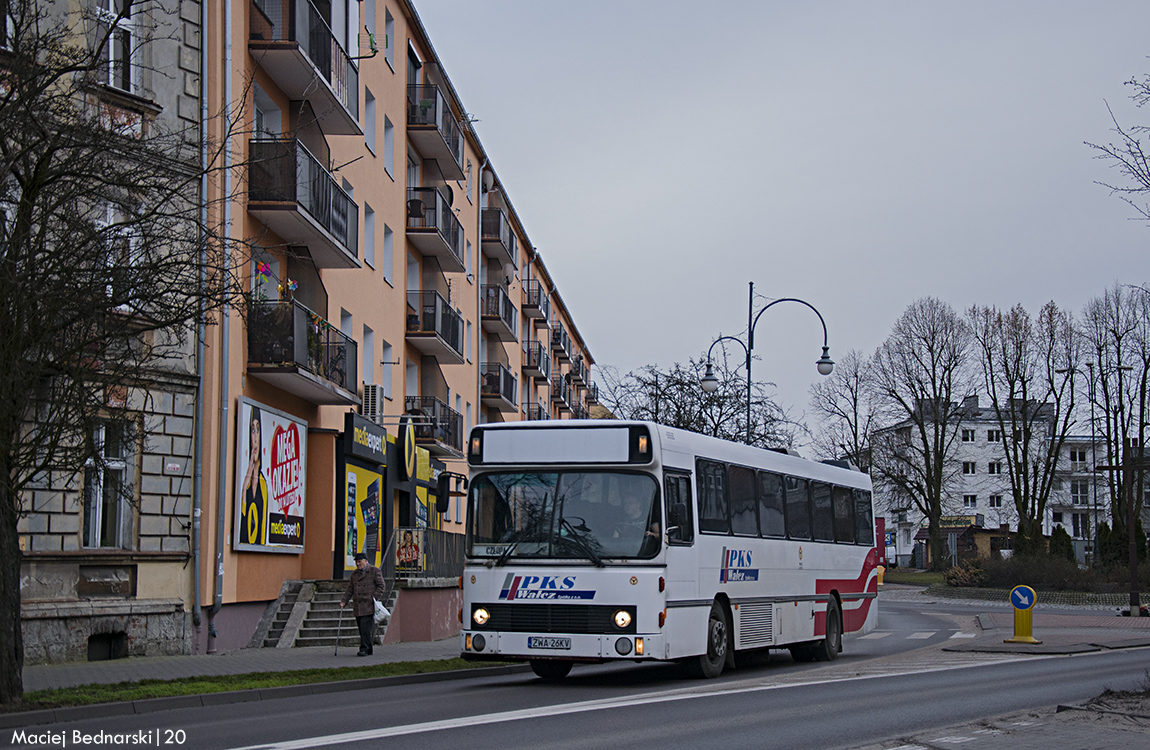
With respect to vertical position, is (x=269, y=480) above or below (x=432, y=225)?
below

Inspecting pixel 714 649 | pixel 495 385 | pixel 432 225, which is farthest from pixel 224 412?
pixel 495 385

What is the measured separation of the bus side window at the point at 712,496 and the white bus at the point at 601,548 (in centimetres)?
3

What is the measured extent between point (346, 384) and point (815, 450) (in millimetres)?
47715

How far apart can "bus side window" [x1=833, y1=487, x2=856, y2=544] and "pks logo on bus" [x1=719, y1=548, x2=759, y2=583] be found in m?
4.40

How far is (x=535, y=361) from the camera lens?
6084 cm

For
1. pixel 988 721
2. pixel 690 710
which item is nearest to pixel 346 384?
pixel 690 710

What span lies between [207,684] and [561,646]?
401 cm

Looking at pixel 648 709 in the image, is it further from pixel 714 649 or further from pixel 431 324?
pixel 431 324

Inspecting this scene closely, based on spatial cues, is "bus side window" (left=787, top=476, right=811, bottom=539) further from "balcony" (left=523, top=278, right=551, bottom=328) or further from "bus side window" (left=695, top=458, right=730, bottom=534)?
"balcony" (left=523, top=278, right=551, bottom=328)

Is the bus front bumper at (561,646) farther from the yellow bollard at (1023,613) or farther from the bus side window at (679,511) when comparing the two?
the yellow bollard at (1023,613)

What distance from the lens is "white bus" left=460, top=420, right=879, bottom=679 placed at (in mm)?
14281

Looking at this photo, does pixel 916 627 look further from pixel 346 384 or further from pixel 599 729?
pixel 599 729

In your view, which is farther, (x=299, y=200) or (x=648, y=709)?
(x=299, y=200)

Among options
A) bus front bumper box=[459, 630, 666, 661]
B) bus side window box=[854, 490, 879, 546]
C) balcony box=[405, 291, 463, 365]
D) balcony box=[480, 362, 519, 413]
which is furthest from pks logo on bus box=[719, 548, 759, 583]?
balcony box=[480, 362, 519, 413]
